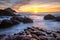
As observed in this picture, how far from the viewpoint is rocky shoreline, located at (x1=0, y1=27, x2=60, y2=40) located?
81.4 inches

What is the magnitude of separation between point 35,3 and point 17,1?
332mm

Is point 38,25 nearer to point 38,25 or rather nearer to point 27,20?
point 38,25

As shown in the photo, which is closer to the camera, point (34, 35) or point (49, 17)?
point (34, 35)

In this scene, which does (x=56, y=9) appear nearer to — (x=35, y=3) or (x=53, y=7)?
(x=53, y=7)

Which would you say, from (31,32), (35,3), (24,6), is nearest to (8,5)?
(24,6)

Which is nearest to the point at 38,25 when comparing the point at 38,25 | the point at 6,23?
the point at 38,25

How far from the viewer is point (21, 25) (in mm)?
2721

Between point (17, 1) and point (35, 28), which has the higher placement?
point (17, 1)

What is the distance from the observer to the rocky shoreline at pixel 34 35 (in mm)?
2068

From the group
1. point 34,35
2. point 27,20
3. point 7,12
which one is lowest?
point 34,35

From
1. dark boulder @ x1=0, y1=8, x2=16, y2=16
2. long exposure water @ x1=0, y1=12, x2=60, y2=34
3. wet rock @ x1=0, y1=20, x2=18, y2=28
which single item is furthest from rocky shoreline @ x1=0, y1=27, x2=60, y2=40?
dark boulder @ x1=0, y1=8, x2=16, y2=16

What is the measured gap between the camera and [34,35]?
7.27ft

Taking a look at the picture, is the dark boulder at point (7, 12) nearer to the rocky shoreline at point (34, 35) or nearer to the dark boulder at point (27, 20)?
the dark boulder at point (27, 20)

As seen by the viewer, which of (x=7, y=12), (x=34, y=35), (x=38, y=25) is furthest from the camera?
(x=7, y=12)
